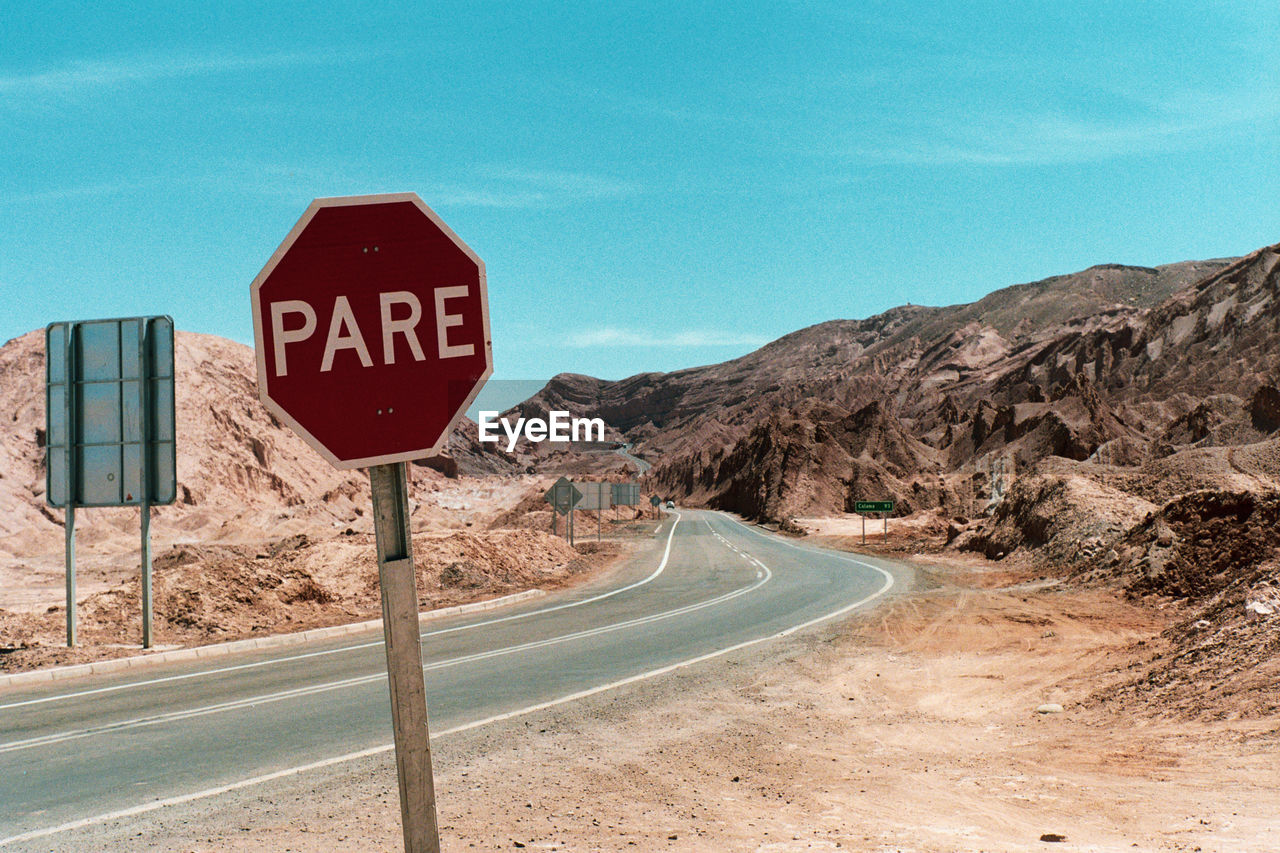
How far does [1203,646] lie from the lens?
10.5 m

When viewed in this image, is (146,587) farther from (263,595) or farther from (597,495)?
(597,495)

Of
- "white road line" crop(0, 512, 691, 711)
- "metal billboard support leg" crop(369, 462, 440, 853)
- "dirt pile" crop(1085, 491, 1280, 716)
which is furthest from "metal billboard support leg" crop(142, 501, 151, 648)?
"metal billboard support leg" crop(369, 462, 440, 853)

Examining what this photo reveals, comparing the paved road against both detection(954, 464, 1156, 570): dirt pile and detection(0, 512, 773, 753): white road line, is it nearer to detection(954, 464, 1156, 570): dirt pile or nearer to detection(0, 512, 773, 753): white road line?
detection(0, 512, 773, 753): white road line

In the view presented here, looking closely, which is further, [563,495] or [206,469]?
[206,469]

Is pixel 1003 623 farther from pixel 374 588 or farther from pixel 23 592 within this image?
pixel 23 592

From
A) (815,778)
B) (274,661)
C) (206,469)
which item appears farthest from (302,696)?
(206,469)

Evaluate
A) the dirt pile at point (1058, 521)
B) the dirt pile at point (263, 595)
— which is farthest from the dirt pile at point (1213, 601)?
the dirt pile at point (263, 595)

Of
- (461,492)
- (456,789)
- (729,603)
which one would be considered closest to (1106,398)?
(461,492)

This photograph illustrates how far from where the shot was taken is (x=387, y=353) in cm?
239

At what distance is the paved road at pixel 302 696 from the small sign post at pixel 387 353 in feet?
16.0

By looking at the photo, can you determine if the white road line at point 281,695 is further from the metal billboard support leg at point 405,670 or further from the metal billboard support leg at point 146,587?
the metal billboard support leg at point 405,670

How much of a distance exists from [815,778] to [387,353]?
5.88m

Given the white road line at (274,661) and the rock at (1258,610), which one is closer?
the rock at (1258,610)

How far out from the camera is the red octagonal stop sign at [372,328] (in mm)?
2355
